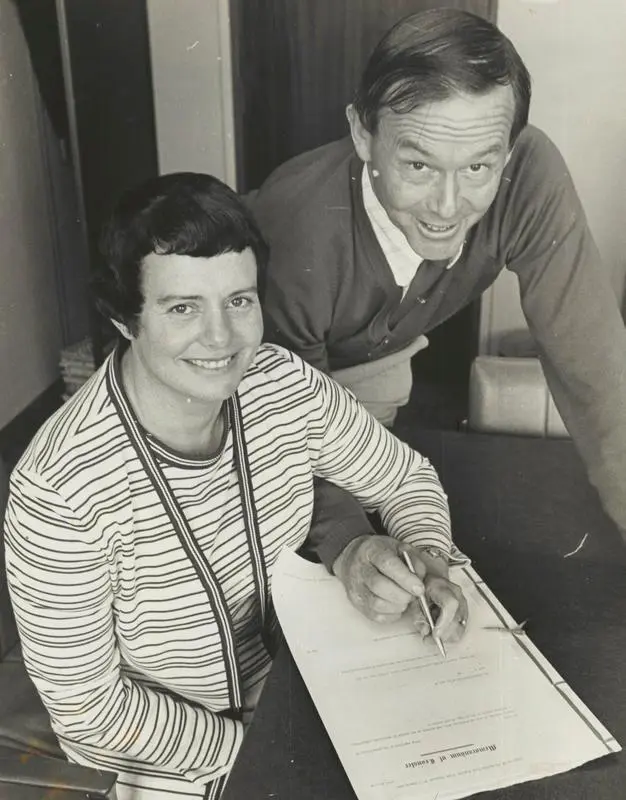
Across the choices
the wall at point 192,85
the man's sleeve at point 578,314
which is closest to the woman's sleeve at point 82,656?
the wall at point 192,85

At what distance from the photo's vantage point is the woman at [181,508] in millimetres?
747

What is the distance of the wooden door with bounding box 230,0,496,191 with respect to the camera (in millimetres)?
836

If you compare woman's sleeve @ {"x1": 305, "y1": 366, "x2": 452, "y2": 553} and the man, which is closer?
the man

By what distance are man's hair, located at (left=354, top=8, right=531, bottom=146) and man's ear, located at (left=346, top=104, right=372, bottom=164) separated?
47 millimetres

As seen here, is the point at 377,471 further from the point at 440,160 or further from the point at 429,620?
the point at 440,160

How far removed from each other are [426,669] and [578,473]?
0.44 meters

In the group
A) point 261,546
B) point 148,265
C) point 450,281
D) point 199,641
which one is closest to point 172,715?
point 199,641

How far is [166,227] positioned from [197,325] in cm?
9

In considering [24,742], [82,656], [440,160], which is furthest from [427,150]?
[24,742]

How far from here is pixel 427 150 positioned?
0.78 metres

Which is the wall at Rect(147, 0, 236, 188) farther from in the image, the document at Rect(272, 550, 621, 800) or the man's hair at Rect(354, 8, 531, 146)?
the document at Rect(272, 550, 621, 800)

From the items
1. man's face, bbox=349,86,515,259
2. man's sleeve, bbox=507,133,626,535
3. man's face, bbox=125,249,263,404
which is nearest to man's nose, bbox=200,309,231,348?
man's face, bbox=125,249,263,404

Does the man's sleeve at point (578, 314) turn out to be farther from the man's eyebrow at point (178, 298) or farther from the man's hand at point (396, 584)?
the man's eyebrow at point (178, 298)

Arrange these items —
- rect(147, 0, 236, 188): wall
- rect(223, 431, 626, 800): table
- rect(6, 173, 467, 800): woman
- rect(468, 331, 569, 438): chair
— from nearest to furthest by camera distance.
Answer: rect(223, 431, 626, 800): table → rect(6, 173, 467, 800): woman → rect(147, 0, 236, 188): wall → rect(468, 331, 569, 438): chair
